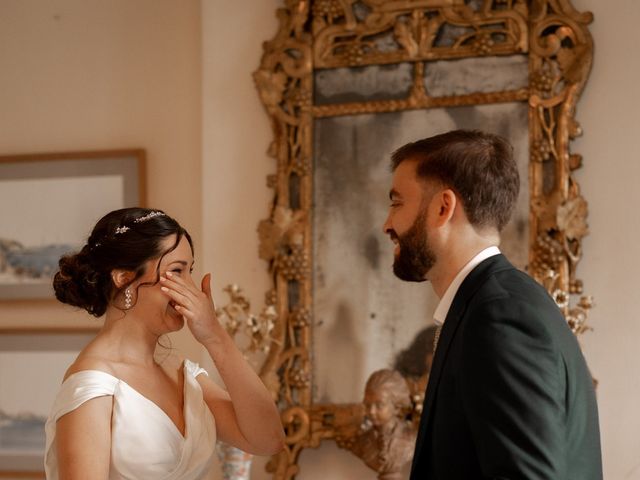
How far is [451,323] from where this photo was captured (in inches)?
80.0

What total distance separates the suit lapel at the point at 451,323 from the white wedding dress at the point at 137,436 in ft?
2.66

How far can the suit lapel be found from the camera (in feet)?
6.61

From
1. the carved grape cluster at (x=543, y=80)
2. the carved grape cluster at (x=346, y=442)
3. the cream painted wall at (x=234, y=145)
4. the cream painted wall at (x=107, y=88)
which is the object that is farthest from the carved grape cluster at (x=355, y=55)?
the carved grape cluster at (x=346, y=442)

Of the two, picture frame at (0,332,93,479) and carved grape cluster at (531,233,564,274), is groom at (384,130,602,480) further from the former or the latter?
A: picture frame at (0,332,93,479)

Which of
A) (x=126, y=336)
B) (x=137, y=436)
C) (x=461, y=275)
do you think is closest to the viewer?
(x=461, y=275)

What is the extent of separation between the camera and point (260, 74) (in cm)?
427

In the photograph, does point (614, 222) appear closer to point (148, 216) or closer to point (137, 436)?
point (148, 216)

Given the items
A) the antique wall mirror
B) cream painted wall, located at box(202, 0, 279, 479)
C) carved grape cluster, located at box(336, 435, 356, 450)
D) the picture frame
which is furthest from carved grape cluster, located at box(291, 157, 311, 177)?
the picture frame

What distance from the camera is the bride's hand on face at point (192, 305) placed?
2.54 metres

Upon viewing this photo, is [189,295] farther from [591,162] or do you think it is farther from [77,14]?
[77,14]

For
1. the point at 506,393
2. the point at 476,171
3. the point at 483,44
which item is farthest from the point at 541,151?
the point at 506,393

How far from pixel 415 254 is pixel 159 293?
29.7 inches

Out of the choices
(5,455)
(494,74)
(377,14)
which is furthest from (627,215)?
(5,455)

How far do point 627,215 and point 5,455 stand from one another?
10.4 feet
